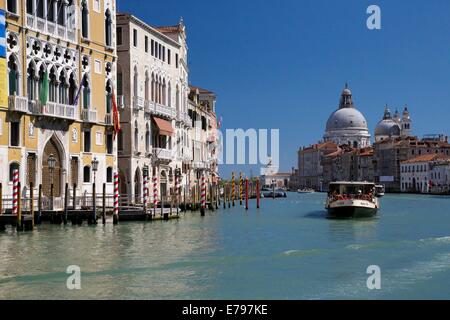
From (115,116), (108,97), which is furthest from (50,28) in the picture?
(108,97)

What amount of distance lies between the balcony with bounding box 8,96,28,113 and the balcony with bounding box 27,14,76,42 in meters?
2.33

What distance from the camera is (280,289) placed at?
1103cm

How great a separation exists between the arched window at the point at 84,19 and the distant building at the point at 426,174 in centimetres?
6670

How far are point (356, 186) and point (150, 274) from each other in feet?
66.7

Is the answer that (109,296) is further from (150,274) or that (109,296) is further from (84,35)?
(84,35)

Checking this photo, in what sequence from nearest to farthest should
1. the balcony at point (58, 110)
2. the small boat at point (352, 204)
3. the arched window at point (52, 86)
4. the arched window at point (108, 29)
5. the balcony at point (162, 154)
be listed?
the balcony at point (58, 110) < the arched window at point (52, 86) < the arched window at point (108, 29) < the small boat at point (352, 204) < the balcony at point (162, 154)

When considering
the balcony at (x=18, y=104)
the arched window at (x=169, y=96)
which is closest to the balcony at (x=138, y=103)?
the arched window at (x=169, y=96)

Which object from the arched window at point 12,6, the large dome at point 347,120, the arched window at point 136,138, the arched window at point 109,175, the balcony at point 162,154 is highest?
the large dome at point 347,120

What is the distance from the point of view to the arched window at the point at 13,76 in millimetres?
21578

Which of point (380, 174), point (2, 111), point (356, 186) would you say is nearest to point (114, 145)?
point (2, 111)

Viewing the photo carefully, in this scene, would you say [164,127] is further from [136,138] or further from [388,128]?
[388,128]

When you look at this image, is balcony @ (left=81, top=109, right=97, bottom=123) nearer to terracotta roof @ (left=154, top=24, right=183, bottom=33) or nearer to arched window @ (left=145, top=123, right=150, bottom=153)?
arched window @ (left=145, top=123, right=150, bottom=153)

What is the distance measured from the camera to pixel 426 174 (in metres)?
91.7

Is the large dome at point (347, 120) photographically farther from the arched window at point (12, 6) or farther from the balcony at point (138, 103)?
the arched window at point (12, 6)
